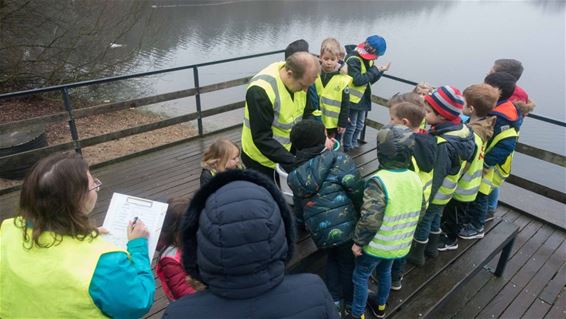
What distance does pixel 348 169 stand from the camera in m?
2.21

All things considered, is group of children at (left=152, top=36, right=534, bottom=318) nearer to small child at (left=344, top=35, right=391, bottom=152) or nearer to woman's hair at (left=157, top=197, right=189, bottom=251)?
woman's hair at (left=157, top=197, right=189, bottom=251)

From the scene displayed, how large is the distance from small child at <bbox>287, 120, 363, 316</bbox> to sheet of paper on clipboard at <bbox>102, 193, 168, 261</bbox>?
2.58ft

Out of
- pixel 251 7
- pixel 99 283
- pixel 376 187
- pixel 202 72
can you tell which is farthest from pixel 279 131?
pixel 251 7

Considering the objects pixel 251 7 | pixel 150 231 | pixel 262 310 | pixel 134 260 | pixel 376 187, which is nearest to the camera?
pixel 262 310

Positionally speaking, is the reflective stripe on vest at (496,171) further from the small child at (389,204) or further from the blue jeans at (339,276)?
the blue jeans at (339,276)

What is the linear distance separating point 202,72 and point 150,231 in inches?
473

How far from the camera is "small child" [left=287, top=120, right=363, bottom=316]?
218cm

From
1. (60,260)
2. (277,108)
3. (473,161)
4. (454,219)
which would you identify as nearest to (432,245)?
(454,219)

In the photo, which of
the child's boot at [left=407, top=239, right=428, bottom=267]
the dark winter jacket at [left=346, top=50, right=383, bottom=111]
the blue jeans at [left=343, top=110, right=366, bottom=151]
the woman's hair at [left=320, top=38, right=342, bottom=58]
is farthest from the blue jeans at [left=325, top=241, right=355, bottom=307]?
the blue jeans at [left=343, top=110, right=366, bottom=151]

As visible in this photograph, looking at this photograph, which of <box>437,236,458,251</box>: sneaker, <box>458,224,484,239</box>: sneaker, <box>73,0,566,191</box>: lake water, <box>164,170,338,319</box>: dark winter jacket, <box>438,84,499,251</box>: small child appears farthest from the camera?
<box>73,0,566,191</box>: lake water

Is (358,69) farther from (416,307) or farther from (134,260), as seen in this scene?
(134,260)

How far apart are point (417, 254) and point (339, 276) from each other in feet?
2.09

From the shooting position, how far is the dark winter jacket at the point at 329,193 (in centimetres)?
218

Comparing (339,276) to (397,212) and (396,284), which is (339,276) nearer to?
(396,284)
